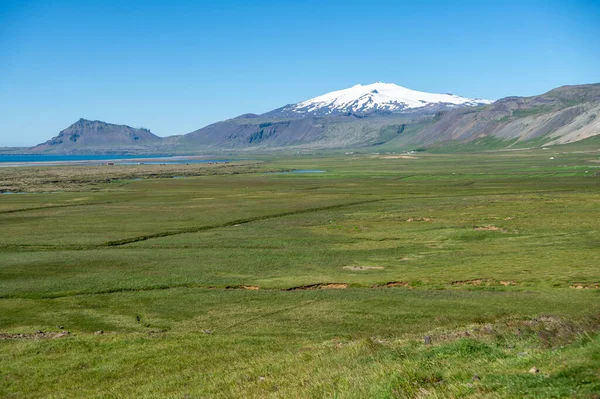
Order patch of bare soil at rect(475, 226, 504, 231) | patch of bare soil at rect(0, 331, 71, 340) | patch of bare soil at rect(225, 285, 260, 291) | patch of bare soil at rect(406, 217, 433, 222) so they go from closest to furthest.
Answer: patch of bare soil at rect(0, 331, 71, 340) → patch of bare soil at rect(225, 285, 260, 291) → patch of bare soil at rect(475, 226, 504, 231) → patch of bare soil at rect(406, 217, 433, 222)

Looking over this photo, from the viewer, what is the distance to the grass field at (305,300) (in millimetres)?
17719

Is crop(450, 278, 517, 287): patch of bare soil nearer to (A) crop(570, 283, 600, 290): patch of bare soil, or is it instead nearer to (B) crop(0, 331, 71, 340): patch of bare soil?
(A) crop(570, 283, 600, 290): patch of bare soil

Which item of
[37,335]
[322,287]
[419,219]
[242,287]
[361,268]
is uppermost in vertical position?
[37,335]

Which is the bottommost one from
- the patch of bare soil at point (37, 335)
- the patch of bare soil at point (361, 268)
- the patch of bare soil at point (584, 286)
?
the patch of bare soil at point (361, 268)

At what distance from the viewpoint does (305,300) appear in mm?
34750

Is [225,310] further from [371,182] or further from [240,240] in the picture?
[371,182]

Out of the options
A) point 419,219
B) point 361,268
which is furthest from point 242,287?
point 419,219

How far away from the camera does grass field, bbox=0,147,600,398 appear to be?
17719 millimetres

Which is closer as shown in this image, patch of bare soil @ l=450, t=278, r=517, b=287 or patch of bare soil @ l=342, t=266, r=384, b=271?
patch of bare soil @ l=450, t=278, r=517, b=287

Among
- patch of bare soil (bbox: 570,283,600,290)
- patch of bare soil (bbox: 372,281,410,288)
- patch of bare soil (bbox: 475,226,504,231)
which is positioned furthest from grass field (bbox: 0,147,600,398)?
patch of bare soil (bbox: 475,226,504,231)

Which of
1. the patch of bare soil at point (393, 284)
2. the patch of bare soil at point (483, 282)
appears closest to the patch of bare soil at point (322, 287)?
the patch of bare soil at point (393, 284)

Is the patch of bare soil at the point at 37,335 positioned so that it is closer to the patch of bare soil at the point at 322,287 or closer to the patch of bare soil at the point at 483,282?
the patch of bare soil at the point at 322,287

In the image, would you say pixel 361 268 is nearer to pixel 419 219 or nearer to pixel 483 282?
pixel 483 282

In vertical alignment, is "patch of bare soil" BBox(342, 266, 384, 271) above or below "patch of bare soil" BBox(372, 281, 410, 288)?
below
